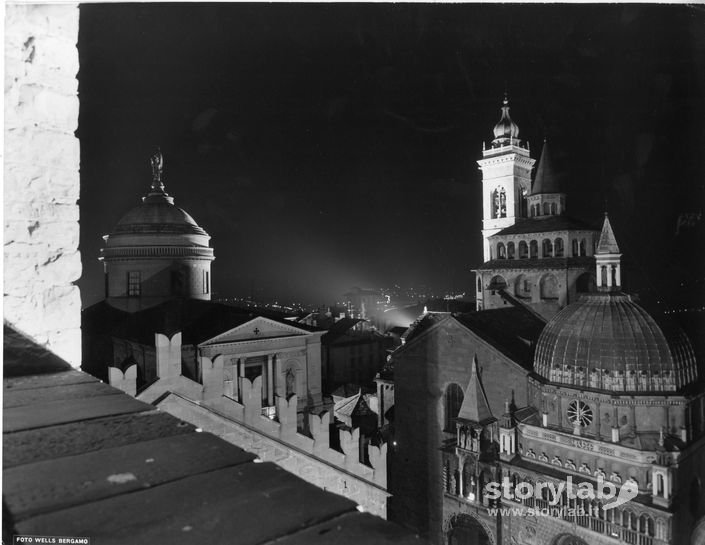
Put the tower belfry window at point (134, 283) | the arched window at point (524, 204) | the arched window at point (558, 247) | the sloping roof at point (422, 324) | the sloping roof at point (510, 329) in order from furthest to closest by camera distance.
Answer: the sloping roof at point (422, 324)
the arched window at point (524, 204)
the sloping roof at point (510, 329)
the arched window at point (558, 247)
the tower belfry window at point (134, 283)

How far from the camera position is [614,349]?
4.79m

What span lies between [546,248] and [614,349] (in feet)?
3.76

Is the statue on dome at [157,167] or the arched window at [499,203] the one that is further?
the arched window at [499,203]

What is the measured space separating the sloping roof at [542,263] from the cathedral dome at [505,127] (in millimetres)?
1239

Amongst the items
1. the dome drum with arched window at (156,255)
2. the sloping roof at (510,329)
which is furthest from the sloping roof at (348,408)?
the dome drum with arched window at (156,255)

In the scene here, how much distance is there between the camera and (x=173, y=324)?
192 inches

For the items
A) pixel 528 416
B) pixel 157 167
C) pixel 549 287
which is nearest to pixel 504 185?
pixel 549 287

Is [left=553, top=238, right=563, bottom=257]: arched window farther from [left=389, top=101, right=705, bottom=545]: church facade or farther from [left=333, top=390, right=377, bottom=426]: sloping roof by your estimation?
Answer: [left=333, top=390, right=377, bottom=426]: sloping roof

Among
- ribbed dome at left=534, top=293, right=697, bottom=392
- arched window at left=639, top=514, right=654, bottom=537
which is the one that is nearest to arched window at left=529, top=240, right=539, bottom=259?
ribbed dome at left=534, top=293, right=697, bottom=392

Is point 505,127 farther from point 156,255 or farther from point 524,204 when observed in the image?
point 156,255

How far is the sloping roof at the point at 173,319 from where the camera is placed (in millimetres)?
4660

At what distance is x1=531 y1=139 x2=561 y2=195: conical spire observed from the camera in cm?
490

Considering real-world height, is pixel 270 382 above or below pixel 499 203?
below

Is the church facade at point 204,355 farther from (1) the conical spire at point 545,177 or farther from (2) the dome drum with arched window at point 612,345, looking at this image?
(1) the conical spire at point 545,177
